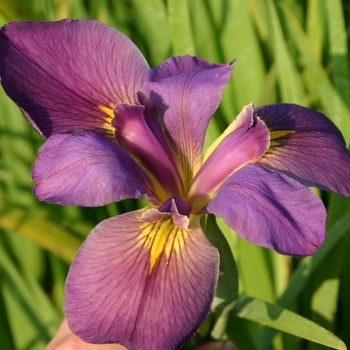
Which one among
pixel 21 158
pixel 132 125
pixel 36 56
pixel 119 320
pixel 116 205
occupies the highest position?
pixel 36 56

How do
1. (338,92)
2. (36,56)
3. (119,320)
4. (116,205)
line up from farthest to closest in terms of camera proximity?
1. (116,205)
2. (338,92)
3. (36,56)
4. (119,320)

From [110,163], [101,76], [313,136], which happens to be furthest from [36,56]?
[313,136]

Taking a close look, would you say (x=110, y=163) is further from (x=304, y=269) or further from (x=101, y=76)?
(x=304, y=269)

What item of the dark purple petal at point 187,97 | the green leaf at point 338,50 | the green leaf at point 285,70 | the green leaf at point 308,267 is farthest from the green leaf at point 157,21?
the green leaf at point 308,267

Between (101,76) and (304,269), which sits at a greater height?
(101,76)

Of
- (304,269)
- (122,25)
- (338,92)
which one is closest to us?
(304,269)

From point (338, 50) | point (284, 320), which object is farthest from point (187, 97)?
point (338, 50)

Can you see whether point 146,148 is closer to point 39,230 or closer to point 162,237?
point 162,237

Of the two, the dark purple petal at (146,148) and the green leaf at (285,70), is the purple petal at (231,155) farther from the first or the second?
the green leaf at (285,70)
